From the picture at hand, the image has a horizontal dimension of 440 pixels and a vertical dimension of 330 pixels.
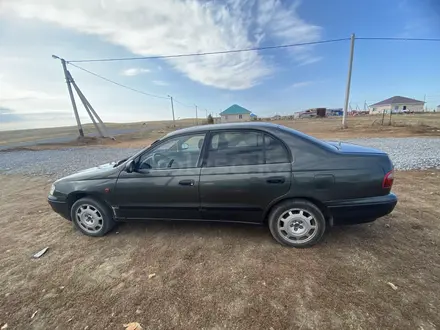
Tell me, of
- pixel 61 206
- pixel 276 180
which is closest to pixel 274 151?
pixel 276 180

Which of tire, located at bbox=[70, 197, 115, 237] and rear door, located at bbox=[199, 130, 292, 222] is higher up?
rear door, located at bbox=[199, 130, 292, 222]

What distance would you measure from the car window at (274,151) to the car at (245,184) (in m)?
0.01

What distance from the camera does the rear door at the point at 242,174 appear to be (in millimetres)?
2672

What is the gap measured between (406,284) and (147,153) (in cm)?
334

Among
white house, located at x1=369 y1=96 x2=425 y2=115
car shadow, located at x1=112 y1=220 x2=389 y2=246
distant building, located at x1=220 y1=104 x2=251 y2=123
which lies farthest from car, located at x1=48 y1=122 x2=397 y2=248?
white house, located at x1=369 y1=96 x2=425 y2=115

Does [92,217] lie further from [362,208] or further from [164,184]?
[362,208]

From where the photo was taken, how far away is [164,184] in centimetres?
292

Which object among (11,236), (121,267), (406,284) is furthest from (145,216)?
(406,284)

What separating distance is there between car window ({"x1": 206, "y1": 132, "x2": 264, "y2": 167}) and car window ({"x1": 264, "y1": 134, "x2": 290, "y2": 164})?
63mm

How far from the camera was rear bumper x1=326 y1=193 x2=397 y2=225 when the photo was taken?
257 cm

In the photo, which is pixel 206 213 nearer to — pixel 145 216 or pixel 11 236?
pixel 145 216

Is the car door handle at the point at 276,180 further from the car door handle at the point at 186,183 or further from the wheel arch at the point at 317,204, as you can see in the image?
the car door handle at the point at 186,183

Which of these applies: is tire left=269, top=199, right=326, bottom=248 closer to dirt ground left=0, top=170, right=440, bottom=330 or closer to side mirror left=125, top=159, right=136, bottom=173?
dirt ground left=0, top=170, right=440, bottom=330

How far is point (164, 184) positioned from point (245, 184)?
109 centimetres
